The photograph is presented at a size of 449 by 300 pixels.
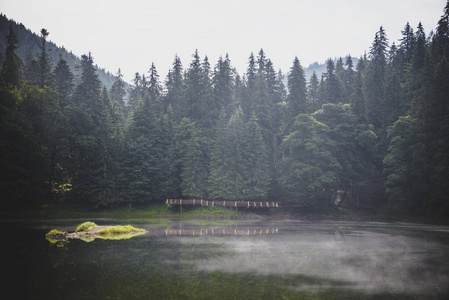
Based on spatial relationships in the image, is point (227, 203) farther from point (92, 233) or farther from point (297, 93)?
point (92, 233)

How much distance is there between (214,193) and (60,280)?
46632 millimetres

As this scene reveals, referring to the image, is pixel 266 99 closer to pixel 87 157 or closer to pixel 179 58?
A: pixel 179 58

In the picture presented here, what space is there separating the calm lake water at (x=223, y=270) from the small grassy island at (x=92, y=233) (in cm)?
147

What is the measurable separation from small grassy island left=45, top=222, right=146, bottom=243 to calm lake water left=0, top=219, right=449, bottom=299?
147 cm

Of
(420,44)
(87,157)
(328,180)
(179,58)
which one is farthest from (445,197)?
(179,58)

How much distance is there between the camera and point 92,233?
81.8 feet

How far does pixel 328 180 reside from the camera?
52688 millimetres

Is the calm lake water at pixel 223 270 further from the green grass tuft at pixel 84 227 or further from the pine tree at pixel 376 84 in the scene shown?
the pine tree at pixel 376 84

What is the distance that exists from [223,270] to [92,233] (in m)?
16.0

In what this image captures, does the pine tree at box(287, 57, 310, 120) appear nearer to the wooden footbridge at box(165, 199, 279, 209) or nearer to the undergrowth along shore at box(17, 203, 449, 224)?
the wooden footbridge at box(165, 199, 279, 209)

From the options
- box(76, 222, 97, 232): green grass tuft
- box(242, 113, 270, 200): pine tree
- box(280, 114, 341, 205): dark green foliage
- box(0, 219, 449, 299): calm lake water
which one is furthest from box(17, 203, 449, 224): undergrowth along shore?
box(0, 219, 449, 299): calm lake water

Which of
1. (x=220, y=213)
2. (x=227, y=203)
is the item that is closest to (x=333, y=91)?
(x=227, y=203)

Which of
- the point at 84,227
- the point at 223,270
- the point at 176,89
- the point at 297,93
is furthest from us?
the point at 176,89

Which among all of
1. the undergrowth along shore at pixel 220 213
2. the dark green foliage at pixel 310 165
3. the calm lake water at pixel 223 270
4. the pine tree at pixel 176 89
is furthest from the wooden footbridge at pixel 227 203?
the calm lake water at pixel 223 270
